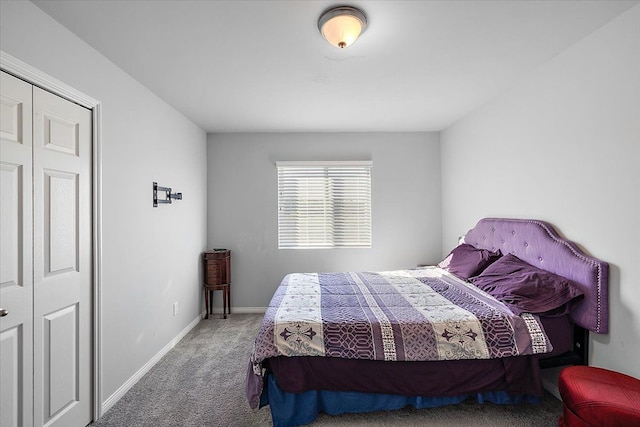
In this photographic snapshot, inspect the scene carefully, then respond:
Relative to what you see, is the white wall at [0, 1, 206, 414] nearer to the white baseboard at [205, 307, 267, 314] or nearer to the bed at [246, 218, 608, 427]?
the white baseboard at [205, 307, 267, 314]

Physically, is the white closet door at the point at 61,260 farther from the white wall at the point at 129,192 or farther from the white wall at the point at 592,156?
the white wall at the point at 592,156

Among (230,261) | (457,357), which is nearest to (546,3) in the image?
(457,357)

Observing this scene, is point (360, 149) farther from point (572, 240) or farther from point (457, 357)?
point (457, 357)

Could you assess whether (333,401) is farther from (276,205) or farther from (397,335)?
(276,205)

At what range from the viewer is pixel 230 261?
4.22 m

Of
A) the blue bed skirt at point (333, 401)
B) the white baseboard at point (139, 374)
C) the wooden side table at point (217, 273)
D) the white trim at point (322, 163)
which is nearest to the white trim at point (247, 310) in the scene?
the wooden side table at point (217, 273)

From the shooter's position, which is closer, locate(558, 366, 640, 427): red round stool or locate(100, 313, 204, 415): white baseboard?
locate(558, 366, 640, 427): red round stool

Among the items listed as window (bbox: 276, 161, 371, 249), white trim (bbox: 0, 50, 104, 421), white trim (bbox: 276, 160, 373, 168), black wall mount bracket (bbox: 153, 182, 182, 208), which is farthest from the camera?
window (bbox: 276, 161, 371, 249)

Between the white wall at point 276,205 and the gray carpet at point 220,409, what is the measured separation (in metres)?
1.62

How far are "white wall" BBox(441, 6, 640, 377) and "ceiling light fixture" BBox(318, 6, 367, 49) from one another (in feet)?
5.03

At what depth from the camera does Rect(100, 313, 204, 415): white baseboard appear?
2.21 metres

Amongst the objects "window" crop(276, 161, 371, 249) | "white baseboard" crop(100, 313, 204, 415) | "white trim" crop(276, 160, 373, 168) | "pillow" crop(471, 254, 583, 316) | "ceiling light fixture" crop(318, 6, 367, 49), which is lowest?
"white baseboard" crop(100, 313, 204, 415)

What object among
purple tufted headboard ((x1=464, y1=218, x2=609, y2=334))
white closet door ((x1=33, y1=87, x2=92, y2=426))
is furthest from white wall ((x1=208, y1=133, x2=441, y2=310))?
white closet door ((x1=33, y1=87, x2=92, y2=426))

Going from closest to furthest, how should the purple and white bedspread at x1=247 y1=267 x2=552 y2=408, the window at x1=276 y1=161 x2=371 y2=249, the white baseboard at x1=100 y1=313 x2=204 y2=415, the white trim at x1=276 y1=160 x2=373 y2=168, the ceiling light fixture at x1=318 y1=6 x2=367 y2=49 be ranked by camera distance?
the ceiling light fixture at x1=318 y1=6 x2=367 y2=49 < the purple and white bedspread at x1=247 y1=267 x2=552 y2=408 < the white baseboard at x1=100 y1=313 x2=204 y2=415 < the white trim at x1=276 y1=160 x2=373 y2=168 < the window at x1=276 y1=161 x2=371 y2=249
